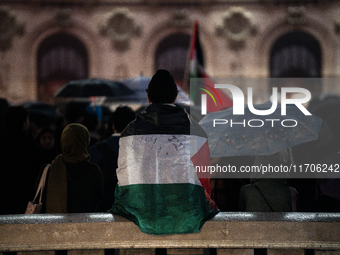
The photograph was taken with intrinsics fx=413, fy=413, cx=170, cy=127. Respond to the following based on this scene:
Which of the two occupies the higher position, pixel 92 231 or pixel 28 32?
pixel 28 32

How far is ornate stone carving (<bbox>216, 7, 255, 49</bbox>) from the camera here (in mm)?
18719

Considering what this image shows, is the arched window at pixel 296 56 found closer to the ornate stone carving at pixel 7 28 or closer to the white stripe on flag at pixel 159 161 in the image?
the ornate stone carving at pixel 7 28

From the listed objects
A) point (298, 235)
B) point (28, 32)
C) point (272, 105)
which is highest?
point (28, 32)

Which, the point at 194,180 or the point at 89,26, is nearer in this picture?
the point at 194,180

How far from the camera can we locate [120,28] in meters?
18.7

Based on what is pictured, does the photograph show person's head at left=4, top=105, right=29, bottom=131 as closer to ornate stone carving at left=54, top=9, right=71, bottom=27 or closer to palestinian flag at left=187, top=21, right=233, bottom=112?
palestinian flag at left=187, top=21, right=233, bottom=112

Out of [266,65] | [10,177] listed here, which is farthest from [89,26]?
[10,177]

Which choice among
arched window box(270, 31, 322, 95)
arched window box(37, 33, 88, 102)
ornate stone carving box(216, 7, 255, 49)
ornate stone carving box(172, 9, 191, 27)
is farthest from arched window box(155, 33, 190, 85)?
arched window box(270, 31, 322, 95)

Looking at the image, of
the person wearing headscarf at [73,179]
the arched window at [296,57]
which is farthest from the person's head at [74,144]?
the arched window at [296,57]

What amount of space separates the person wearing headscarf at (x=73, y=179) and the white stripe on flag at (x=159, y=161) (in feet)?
2.64

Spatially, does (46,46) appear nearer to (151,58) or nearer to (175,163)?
(151,58)

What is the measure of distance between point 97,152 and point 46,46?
55.2 ft

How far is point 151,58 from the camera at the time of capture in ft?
62.4

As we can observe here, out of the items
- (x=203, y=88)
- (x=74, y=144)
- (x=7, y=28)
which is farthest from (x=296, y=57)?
(x=74, y=144)
